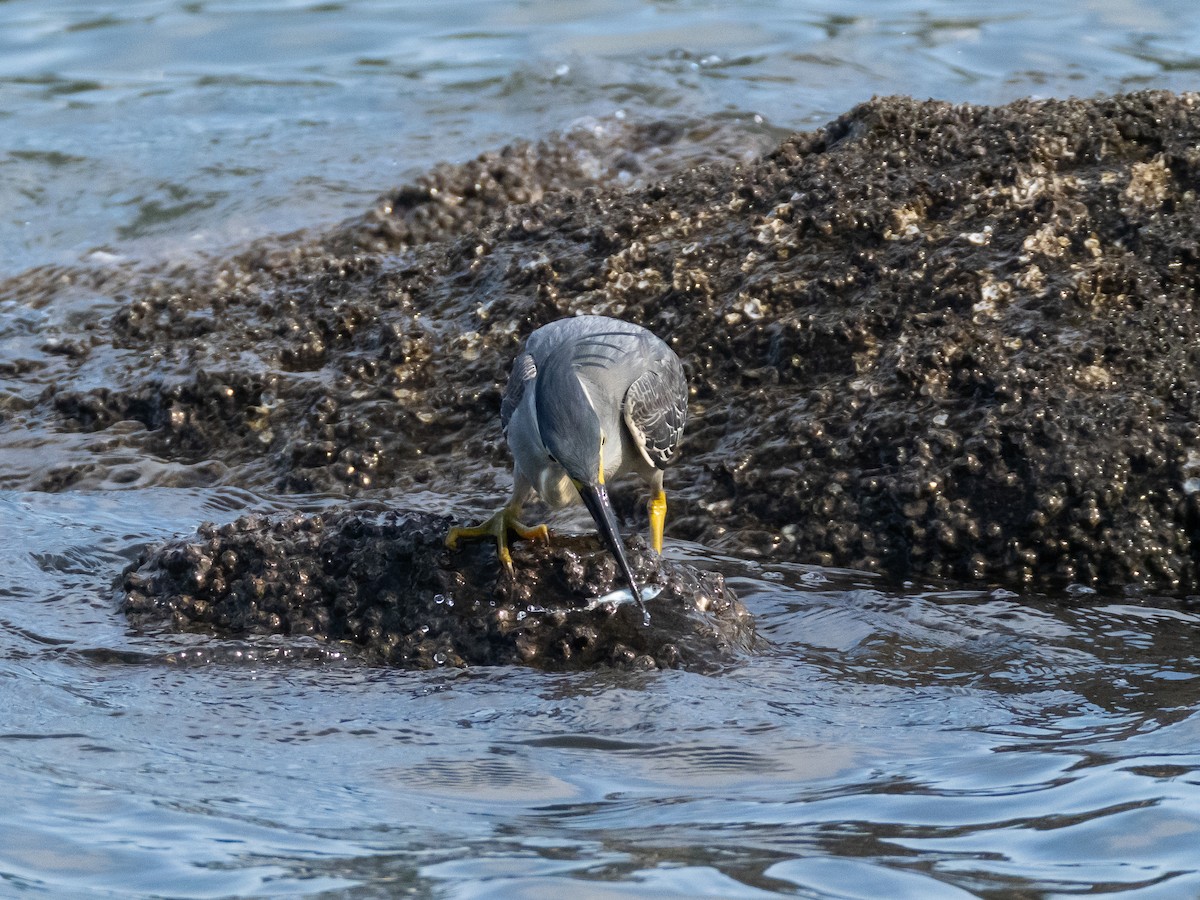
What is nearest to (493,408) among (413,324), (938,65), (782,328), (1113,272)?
(413,324)

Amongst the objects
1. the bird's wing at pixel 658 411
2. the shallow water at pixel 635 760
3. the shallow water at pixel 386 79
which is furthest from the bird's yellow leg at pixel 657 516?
the shallow water at pixel 386 79

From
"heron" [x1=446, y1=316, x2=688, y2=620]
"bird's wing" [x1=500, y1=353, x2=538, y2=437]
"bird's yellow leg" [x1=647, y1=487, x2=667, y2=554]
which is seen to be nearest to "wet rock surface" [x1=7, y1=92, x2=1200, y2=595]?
"bird's yellow leg" [x1=647, y1=487, x2=667, y2=554]

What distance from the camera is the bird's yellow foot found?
12.1ft

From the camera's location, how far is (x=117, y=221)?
28.6 ft

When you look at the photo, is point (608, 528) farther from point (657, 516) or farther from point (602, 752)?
point (657, 516)

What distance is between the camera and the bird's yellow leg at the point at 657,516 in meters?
4.42

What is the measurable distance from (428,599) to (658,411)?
93 cm

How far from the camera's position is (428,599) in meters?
3.70

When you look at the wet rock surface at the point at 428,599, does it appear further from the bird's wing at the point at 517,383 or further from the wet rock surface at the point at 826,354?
the wet rock surface at the point at 826,354

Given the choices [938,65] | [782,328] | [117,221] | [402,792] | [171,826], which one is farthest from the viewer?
[938,65]

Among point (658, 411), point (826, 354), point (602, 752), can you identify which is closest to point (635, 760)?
point (602, 752)

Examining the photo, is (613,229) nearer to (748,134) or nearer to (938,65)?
(748,134)

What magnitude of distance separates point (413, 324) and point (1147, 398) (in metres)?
2.64

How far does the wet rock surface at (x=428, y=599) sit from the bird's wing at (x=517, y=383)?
1.64 ft
